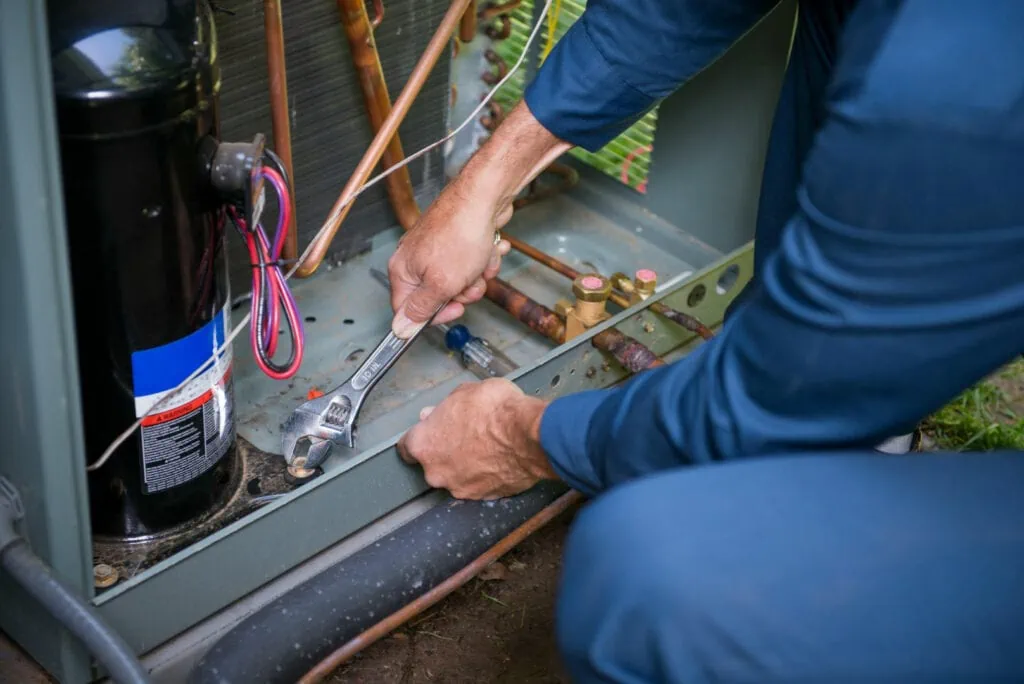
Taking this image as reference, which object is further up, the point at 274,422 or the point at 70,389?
the point at 70,389

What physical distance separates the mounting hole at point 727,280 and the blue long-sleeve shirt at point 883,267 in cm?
74

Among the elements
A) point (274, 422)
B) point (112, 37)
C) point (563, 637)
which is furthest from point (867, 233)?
point (274, 422)

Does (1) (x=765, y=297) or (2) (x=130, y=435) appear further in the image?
(2) (x=130, y=435)

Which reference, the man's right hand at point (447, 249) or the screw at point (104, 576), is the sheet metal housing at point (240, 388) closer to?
the screw at point (104, 576)

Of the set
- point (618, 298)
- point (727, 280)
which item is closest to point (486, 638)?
point (618, 298)

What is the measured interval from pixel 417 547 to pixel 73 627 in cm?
39

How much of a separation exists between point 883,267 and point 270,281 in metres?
0.60

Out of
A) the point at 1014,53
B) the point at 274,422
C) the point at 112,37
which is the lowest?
the point at 274,422

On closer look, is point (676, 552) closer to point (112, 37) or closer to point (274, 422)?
point (112, 37)

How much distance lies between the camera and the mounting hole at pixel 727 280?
68.9 inches

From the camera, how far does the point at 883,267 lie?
0.82m

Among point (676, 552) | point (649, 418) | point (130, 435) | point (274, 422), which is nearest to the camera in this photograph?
point (676, 552)

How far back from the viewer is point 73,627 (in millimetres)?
1053

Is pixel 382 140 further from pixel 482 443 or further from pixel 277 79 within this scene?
pixel 482 443
